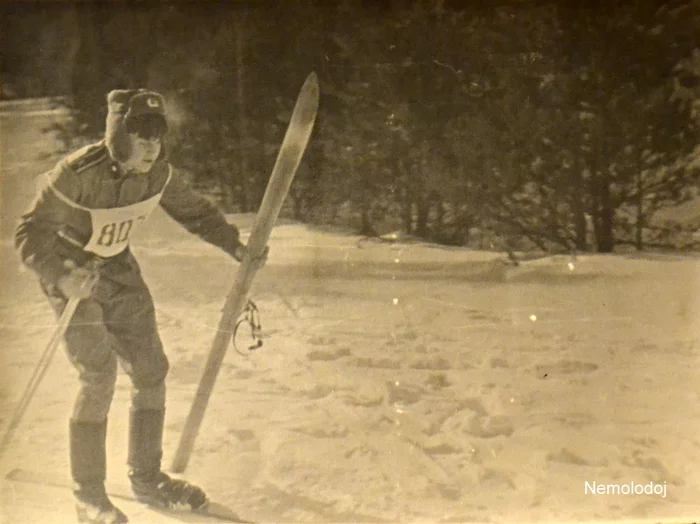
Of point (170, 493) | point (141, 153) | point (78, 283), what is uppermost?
point (141, 153)

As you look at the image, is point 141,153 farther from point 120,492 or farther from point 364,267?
point 120,492

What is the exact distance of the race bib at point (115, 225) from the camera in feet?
4.48

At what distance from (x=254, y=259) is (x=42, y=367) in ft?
1.46

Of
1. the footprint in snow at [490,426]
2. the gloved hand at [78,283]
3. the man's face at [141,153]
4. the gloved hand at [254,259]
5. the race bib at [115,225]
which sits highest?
the man's face at [141,153]

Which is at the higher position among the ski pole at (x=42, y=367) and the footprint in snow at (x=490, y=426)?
the ski pole at (x=42, y=367)

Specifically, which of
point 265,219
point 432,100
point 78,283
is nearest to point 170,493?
point 78,283

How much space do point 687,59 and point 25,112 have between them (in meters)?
1.27

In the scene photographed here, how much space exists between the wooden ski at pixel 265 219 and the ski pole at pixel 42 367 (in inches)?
10.5

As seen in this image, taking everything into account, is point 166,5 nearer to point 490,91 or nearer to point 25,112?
point 25,112

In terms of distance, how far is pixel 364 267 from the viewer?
1.42m

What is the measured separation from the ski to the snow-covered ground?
2 centimetres

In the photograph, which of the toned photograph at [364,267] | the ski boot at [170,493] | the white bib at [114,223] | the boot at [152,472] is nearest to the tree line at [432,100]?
the toned photograph at [364,267]

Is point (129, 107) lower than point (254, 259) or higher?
higher

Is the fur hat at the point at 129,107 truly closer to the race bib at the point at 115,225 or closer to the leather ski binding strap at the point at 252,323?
the race bib at the point at 115,225
